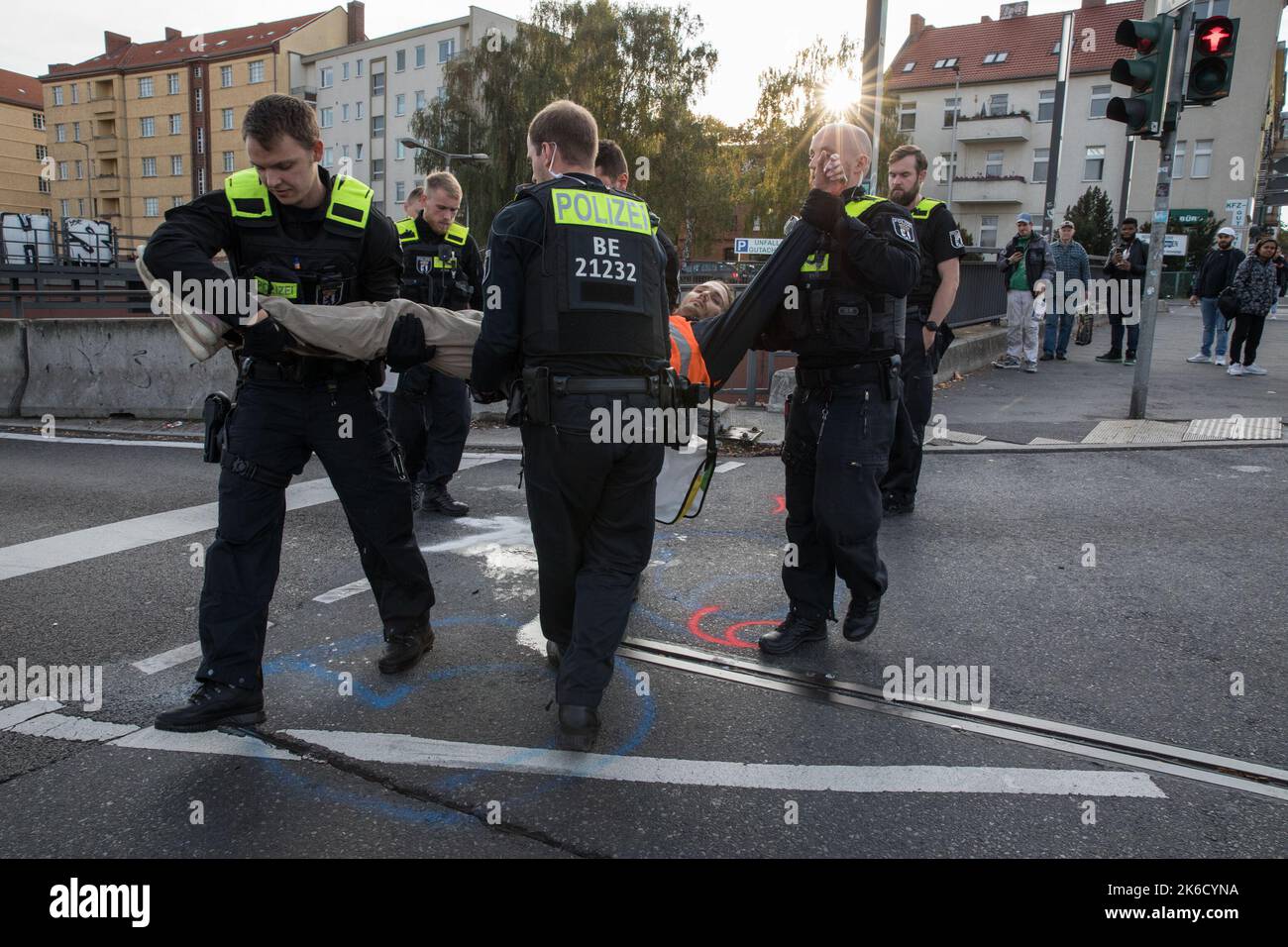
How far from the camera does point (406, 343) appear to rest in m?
3.35

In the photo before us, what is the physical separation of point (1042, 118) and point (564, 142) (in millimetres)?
59387

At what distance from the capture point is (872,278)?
359 cm

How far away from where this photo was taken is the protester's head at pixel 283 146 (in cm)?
316

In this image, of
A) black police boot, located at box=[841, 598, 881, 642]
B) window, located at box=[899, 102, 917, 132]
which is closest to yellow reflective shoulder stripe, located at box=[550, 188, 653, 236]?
black police boot, located at box=[841, 598, 881, 642]

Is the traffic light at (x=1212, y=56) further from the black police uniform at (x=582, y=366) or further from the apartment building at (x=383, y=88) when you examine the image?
the apartment building at (x=383, y=88)

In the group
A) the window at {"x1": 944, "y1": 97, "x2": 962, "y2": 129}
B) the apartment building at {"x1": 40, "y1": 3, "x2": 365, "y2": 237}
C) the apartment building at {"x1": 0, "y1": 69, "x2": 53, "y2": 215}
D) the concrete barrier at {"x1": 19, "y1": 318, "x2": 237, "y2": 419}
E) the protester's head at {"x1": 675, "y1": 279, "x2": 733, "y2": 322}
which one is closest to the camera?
the protester's head at {"x1": 675, "y1": 279, "x2": 733, "y2": 322}

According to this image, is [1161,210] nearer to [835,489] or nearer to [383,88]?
[835,489]

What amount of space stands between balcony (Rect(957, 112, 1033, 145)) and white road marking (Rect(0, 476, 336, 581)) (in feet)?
185

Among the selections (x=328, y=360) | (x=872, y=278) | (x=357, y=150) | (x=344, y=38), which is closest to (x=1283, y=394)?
(x=872, y=278)

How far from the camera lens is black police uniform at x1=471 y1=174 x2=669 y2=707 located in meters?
3.02

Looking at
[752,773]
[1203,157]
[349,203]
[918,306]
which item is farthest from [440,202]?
[1203,157]

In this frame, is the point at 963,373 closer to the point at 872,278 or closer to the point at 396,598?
the point at 872,278

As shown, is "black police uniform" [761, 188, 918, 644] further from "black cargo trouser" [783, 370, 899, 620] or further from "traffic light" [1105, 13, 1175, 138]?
"traffic light" [1105, 13, 1175, 138]

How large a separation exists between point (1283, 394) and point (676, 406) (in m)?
10.6
